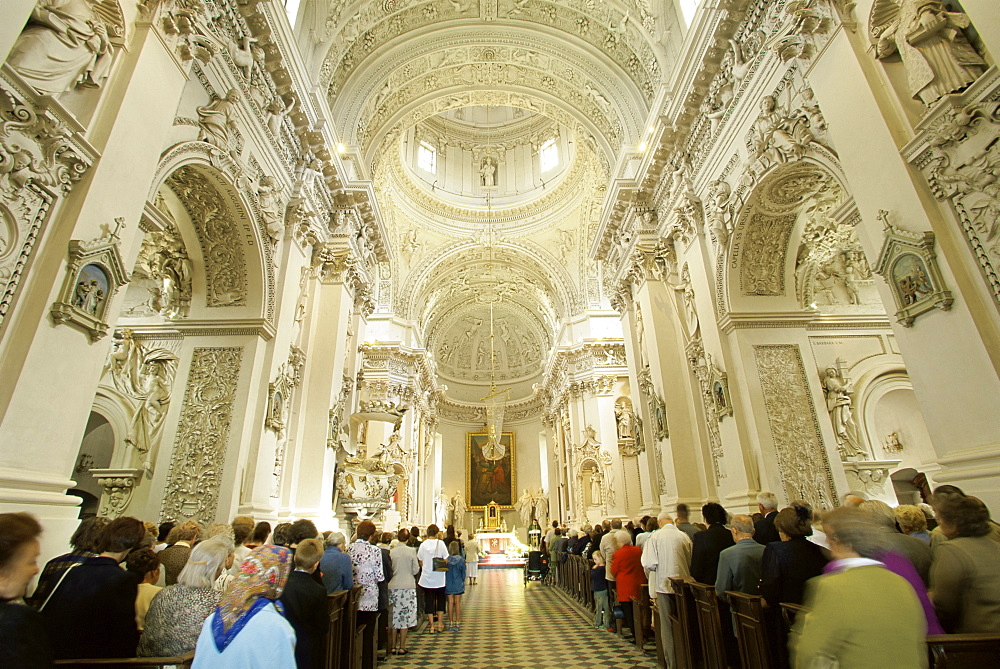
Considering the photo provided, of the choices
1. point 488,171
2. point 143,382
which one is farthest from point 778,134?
point 488,171

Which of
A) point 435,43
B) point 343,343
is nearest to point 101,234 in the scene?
point 343,343

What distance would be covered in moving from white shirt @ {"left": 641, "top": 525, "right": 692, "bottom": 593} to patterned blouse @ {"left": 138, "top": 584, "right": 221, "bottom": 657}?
161 inches

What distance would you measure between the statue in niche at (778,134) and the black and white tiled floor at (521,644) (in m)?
6.11

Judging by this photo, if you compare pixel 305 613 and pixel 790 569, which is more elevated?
pixel 790 569

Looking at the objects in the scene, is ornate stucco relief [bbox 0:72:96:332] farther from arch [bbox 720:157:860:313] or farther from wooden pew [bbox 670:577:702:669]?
arch [bbox 720:157:860:313]

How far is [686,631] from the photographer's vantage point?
452 centimetres

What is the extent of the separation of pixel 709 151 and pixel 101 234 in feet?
27.4

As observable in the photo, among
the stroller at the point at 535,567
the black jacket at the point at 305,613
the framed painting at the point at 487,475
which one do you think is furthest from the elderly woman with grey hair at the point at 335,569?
the framed painting at the point at 487,475

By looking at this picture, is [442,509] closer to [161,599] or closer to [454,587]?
[454,587]

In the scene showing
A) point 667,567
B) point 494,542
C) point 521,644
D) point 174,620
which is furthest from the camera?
point 494,542

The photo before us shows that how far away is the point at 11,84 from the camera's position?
336 cm

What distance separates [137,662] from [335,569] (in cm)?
231

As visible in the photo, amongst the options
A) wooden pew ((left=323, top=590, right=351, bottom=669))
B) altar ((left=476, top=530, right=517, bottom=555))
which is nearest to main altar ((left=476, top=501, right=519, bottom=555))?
altar ((left=476, top=530, right=517, bottom=555))

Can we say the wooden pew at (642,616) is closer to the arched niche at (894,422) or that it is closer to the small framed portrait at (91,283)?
the arched niche at (894,422)
